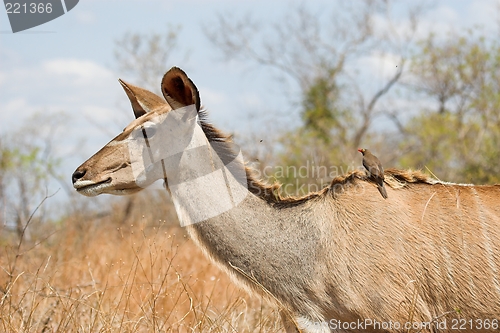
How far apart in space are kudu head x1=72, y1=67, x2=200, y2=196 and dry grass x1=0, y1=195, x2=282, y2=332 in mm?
474

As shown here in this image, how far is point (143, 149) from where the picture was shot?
4.34 metres

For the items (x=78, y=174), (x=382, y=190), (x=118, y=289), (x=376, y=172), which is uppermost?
(x=78, y=174)

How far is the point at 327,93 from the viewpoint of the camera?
26.7m

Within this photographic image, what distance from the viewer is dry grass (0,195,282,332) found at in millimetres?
4902

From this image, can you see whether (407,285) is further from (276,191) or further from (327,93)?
(327,93)

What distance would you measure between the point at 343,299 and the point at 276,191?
0.99 meters

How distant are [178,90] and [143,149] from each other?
1.66 feet

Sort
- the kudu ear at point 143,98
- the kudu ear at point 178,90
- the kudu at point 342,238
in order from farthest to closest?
the kudu ear at point 143,98 → the kudu ear at point 178,90 → the kudu at point 342,238

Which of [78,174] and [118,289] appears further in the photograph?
[118,289]

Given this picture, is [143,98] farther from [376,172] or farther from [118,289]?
[118,289]

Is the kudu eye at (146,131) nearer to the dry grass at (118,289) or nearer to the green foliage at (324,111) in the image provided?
the dry grass at (118,289)

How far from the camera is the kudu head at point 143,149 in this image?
4250mm

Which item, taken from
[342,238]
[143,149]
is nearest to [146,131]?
[143,149]

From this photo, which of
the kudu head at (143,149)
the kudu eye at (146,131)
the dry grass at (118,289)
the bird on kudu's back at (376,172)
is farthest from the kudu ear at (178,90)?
the bird on kudu's back at (376,172)
